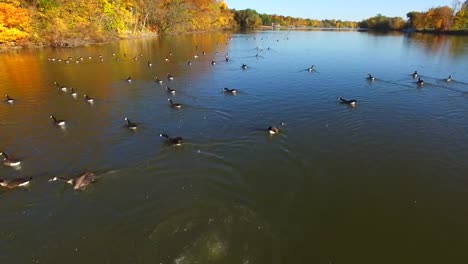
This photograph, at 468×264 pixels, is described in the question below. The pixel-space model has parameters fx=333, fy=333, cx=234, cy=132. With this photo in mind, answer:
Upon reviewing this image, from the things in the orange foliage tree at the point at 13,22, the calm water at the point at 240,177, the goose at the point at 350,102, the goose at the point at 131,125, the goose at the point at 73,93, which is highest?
the orange foliage tree at the point at 13,22

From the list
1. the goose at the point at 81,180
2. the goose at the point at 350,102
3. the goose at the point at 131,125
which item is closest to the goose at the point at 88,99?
the goose at the point at 131,125

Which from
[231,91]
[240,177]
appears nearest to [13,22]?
[231,91]

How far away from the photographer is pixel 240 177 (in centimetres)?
1421

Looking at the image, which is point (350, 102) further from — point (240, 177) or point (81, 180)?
point (81, 180)

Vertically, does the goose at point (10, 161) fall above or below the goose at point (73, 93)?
below

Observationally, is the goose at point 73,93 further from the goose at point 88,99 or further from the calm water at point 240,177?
the goose at point 88,99

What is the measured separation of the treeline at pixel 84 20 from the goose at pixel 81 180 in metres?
50.2

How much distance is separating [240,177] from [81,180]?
21.2 ft

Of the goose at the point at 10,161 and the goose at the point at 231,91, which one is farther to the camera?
the goose at the point at 231,91

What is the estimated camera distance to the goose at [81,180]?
1331cm

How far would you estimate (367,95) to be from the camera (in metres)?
27.8

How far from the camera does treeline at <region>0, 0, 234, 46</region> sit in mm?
53662

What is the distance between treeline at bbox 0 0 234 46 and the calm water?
31.9m

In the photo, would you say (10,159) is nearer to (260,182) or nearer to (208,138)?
(208,138)
